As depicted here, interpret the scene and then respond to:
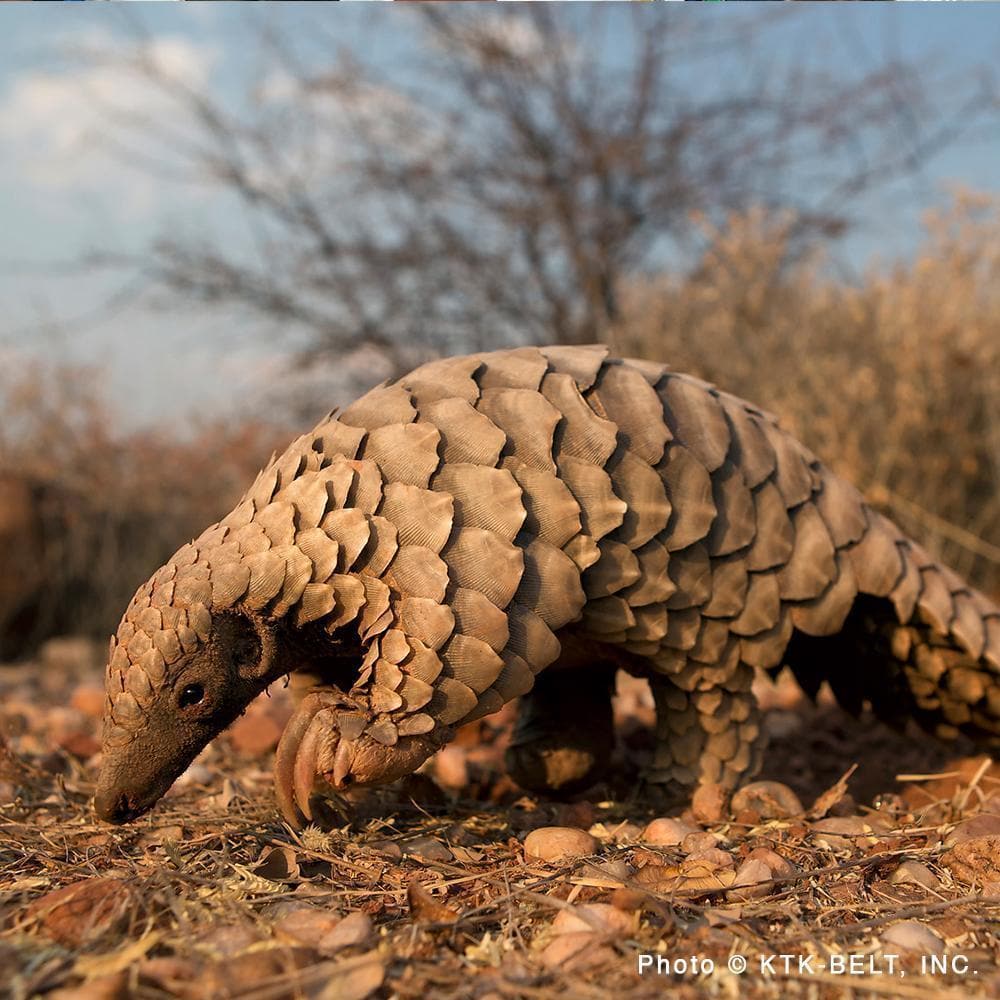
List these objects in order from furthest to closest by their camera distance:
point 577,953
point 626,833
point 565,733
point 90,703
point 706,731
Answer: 1. point 90,703
2. point 565,733
3. point 706,731
4. point 626,833
5. point 577,953

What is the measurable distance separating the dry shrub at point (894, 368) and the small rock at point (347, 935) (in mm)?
4459

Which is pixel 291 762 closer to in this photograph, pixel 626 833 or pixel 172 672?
pixel 172 672

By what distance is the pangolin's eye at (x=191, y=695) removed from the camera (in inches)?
85.5

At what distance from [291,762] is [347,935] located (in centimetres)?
62

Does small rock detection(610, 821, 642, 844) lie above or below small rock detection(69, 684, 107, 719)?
below

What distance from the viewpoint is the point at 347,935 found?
163 centimetres

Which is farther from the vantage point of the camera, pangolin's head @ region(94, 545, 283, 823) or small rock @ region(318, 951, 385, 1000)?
pangolin's head @ region(94, 545, 283, 823)

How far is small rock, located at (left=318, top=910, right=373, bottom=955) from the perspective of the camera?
161 centimetres

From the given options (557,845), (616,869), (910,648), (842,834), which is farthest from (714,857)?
(910,648)

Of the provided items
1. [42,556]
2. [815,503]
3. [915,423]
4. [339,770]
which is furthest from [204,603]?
[42,556]

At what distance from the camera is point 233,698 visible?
2.24m

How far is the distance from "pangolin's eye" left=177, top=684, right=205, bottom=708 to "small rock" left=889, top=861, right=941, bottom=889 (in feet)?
4.96

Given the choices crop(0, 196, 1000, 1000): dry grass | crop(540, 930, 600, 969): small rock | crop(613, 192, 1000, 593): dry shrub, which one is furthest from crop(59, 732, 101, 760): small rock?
crop(613, 192, 1000, 593): dry shrub

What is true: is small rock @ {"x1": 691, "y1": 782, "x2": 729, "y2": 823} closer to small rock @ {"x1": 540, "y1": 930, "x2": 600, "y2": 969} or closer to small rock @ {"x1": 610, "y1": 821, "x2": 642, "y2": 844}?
small rock @ {"x1": 610, "y1": 821, "x2": 642, "y2": 844}
